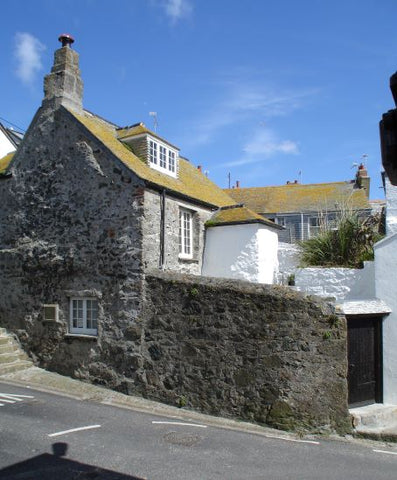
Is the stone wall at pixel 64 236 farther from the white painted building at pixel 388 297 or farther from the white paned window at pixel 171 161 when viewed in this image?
the white painted building at pixel 388 297

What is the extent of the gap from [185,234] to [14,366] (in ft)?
20.7

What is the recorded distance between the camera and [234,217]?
14734 mm

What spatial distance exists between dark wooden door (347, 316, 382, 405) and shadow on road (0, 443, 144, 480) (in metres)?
5.75

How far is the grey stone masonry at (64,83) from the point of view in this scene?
12.9 meters

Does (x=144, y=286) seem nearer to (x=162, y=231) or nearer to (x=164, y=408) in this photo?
(x=162, y=231)

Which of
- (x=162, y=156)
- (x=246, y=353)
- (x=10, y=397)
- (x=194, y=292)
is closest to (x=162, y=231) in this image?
(x=194, y=292)

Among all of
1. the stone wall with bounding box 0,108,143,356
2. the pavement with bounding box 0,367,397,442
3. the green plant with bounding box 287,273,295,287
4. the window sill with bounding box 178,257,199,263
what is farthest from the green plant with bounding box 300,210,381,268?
the stone wall with bounding box 0,108,143,356

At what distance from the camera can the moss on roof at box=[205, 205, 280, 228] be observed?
564 inches

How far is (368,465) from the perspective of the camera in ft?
23.9

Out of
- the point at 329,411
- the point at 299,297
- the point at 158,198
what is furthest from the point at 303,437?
the point at 158,198

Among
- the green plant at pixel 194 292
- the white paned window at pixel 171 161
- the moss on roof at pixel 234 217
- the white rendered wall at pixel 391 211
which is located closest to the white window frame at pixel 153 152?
the white paned window at pixel 171 161

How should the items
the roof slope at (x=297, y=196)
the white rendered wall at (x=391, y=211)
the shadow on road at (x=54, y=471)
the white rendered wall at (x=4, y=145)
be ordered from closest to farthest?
the shadow on road at (x=54, y=471) → the white rendered wall at (x=391, y=211) → the white rendered wall at (x=4, y=145) → the roof slope at (x=297, y=196)

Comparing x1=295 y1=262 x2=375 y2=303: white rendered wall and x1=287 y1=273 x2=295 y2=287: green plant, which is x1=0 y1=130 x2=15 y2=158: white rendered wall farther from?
x1=295 y1=262 x2=375 y2=303: white rendered wall

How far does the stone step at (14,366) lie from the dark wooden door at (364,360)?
8.73m
